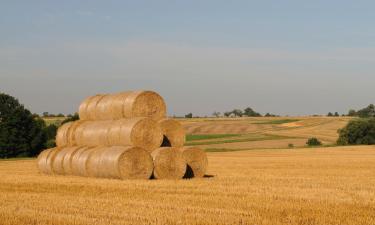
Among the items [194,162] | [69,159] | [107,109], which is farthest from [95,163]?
[194,162]

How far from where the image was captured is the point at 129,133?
59.4ft

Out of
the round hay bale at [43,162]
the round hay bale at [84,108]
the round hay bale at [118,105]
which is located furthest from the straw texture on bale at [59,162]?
the round hay bale at [118,105]

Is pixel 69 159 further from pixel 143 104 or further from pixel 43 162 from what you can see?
pixel 143 104

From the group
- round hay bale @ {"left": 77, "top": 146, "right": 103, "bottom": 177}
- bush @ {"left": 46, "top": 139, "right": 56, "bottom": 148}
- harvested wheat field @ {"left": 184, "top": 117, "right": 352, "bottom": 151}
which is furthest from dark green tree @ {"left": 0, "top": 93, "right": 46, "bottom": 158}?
round hay bale @ {"left": 77, "top": 146, "right": 103, "bottom": 177}

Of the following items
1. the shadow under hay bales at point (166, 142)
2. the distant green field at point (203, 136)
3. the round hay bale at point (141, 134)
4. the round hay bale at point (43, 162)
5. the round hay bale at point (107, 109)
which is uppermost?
the round hay bale at point (107, 109)

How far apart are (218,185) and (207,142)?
162ft

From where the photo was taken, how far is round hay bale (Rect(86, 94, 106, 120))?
20.6 meters

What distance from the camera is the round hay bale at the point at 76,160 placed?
1948 cm

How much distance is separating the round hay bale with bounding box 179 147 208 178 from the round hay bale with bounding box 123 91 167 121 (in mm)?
1502

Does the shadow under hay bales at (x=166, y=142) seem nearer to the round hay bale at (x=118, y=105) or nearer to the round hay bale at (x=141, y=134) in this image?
the round hay bale at (x=141, y=134)

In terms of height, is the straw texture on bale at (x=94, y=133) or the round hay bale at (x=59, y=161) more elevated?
the straw texture on bale at (x=94, y=133)

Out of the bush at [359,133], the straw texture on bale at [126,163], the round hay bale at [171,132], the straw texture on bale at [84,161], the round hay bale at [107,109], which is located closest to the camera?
the straw texture on bale at [126,163]

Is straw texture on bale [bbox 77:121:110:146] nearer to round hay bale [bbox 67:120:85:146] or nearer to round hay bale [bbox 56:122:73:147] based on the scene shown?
round hay bale [bbox 67:120:85:146]

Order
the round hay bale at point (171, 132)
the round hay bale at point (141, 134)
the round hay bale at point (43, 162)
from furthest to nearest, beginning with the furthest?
the round hay bale at point (43, 162) < the round hay bale at point (171, 132) < the round hay bale at point (141, 134)
